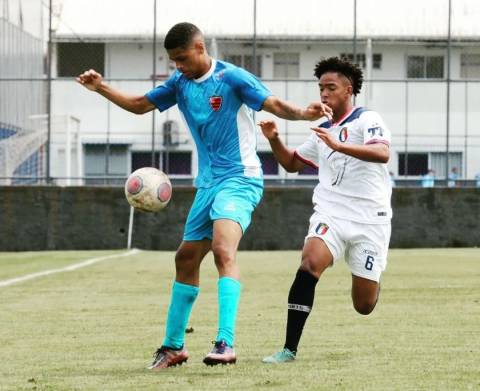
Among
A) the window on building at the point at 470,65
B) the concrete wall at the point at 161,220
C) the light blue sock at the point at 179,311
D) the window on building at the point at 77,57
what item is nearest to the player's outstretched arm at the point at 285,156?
the light blue sock at the point at 179,311

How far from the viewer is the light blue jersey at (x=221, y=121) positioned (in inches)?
323

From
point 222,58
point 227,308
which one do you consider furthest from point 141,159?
point 227,308

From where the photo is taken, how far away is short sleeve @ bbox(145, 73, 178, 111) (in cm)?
848

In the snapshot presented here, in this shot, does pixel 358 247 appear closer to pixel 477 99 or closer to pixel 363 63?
pixel 477 99

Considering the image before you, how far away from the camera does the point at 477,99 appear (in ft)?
122

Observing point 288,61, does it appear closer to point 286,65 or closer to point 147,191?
point 286,65

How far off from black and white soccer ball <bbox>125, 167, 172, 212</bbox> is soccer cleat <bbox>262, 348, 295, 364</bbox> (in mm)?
1428

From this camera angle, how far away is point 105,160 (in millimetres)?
37312

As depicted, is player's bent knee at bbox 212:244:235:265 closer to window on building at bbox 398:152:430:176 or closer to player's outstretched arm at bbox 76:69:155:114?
player's outstretched arm at bbox 76:69:155:114

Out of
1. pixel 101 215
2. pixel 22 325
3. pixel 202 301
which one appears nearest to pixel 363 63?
pixel 101 215

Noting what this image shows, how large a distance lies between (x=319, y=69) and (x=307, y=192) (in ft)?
69.3

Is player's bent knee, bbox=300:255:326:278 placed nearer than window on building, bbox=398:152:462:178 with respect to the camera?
Yes

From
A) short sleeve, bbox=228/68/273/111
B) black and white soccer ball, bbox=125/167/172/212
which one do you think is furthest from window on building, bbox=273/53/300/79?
short sleeve, bbox=228/68/273/111

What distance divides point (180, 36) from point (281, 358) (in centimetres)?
206
